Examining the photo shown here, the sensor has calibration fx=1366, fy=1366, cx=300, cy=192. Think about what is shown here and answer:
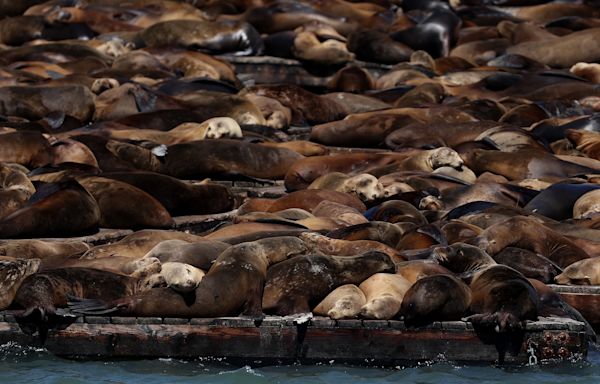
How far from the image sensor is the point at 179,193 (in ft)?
35.5

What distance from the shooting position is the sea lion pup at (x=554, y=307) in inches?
299

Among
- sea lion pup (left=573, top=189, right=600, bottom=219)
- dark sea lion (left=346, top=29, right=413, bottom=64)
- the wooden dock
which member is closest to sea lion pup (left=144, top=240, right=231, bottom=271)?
the wooden dock

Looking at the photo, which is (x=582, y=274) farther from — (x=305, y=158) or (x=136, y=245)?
(x=305, y=158)

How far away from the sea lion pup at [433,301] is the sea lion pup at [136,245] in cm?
190

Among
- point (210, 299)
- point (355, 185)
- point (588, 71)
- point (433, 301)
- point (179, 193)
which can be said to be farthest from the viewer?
point (588, 71)

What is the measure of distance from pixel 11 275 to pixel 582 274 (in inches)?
135

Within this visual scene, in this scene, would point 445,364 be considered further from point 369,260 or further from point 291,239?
point 291,239

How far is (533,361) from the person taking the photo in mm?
7328

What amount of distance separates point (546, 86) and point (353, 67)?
2.59 m

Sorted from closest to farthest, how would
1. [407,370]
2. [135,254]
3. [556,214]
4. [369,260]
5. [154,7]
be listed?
[407,370], [369,260], [135,254], [556,214], [154,7]

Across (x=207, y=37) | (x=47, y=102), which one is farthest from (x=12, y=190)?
(x=207, y=37)

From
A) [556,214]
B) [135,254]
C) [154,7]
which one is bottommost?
[154,7]

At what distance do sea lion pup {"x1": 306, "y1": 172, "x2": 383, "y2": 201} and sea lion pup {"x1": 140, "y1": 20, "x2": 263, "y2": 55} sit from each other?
8044mm

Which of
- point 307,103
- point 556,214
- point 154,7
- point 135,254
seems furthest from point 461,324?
point 154,7
